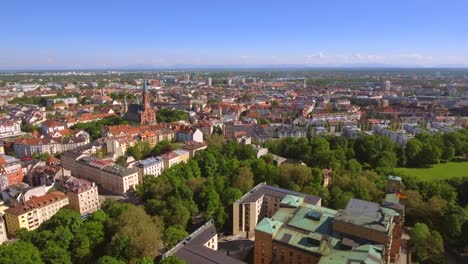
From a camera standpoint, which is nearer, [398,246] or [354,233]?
[354,233]

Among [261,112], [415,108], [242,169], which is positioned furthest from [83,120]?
[415,108]

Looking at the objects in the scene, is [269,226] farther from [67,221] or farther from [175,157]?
[175,157]

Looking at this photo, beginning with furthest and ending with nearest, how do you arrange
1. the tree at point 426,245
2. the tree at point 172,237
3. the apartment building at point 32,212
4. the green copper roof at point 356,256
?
the apartment building at point 32,212 < the tree at point 172,237 < the tree at point 426,245 < the green copper roof at point 356,256

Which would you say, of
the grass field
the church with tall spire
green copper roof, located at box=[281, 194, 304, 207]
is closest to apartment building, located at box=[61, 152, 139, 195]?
green copper roof, located at box=[281, 194, 304, 207]

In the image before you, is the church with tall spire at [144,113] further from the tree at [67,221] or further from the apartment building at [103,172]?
the tree at [67,221]

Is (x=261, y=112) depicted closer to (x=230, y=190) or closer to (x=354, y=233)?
(x=230, y=190)

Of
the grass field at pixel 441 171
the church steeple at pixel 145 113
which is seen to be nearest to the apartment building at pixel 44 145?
the church steeple at pixel 145 113

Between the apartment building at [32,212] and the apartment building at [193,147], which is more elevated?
the apartment building at [193,147]
